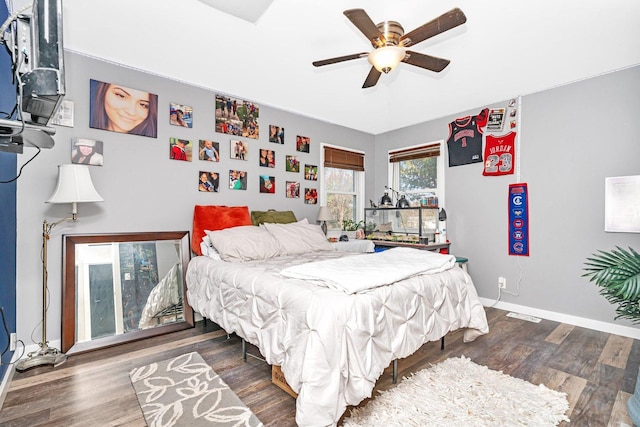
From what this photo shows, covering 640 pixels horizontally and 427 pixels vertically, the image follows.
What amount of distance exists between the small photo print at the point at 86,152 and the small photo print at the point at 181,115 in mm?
691

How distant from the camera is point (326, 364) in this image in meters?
1.42

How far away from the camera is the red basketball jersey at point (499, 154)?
11.5 ft

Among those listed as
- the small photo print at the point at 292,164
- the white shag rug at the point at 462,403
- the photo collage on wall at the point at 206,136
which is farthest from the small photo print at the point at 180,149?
the white shag rug at the point at 462,403

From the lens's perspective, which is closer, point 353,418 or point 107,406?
point 353,418

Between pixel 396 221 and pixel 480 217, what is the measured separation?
1064 mm

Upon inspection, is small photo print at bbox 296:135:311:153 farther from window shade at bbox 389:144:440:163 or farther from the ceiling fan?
the ceiling fan

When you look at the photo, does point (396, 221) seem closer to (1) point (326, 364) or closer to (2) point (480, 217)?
(2) point (480, 217)

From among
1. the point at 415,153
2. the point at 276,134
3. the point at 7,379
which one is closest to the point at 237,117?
the point at 276,134

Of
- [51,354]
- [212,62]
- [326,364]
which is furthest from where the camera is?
[212,62]

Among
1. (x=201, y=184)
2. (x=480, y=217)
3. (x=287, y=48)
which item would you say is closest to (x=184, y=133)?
(x=201, y=184)

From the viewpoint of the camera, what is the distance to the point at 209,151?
327cm

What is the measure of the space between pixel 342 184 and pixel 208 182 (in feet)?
7.13

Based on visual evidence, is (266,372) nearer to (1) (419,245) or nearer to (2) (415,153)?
(1) (419,245)

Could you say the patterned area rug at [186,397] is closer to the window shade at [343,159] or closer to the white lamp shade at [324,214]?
the white lamp shade at [324,214]
